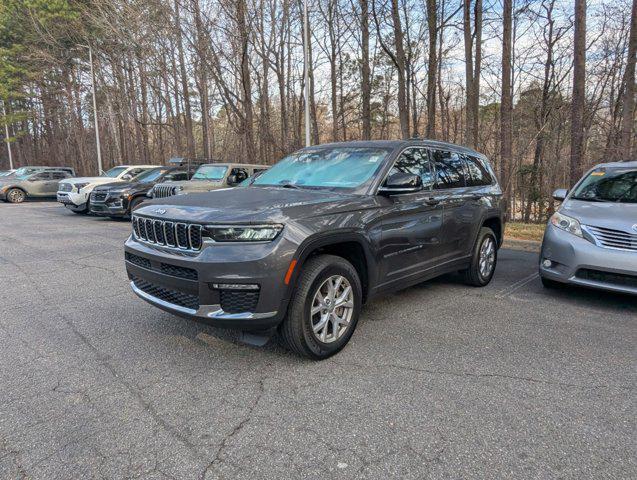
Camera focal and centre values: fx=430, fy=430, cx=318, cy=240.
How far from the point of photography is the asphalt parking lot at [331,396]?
7.66 feet

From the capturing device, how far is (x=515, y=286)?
5941 millimetres

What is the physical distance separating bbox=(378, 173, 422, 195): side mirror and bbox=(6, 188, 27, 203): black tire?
2195cm

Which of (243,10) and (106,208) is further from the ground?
(243,10)

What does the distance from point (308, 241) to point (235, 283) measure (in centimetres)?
64

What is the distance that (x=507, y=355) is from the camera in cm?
A: 365

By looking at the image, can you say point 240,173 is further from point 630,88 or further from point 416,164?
point 630,88

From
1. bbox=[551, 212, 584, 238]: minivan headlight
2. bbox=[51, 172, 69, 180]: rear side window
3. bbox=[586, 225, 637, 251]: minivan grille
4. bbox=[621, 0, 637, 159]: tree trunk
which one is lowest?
bbox=[586, 225, 637, 251]: minivan grille

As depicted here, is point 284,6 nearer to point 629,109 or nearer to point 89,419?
point 629,109

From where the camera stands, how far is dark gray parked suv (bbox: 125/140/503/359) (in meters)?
3.11

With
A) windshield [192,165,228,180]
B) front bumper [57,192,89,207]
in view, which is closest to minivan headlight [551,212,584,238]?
windshield [192,165,228,180]

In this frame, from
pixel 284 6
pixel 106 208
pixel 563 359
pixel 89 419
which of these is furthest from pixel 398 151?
pixel 284 6

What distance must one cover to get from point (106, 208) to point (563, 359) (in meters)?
12.4

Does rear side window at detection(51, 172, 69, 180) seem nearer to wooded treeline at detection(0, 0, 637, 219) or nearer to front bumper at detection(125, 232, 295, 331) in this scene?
wooded treeline at detection(0, 0, 637, 219)

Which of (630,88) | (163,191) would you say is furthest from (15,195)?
(630,88)
